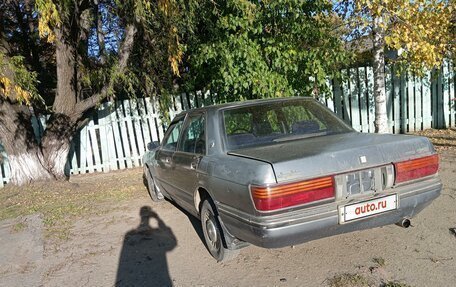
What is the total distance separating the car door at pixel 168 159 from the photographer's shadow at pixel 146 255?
51cm

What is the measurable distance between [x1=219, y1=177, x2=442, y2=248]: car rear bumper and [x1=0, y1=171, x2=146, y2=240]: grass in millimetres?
3084

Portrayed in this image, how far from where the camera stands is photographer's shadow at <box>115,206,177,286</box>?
364 centimetres

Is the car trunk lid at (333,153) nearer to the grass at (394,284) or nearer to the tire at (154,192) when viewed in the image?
the grass at (394,284)

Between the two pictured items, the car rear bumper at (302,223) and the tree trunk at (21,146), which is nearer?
the car rear bumper at (302,223)

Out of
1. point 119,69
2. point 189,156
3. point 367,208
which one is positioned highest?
point 119,69

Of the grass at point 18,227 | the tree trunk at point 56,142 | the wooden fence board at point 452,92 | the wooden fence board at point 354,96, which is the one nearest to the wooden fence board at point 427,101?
the wooden fence board at point 452,92

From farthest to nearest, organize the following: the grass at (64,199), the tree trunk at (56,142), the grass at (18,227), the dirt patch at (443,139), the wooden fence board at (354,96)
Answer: the wooden fence board at (354,96) < the dirt patch at (443,139) < the tree trunk at (56,142) < the grass at (64,199) < the grass at (18,227)

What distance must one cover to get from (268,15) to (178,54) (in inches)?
74.1

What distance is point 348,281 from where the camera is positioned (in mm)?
3207

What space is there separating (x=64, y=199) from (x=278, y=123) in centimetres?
478

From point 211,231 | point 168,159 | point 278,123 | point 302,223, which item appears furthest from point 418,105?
point 302,223

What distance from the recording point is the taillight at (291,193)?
115 inches

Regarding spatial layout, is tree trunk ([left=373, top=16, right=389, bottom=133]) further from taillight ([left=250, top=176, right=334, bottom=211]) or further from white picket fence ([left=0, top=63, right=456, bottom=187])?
taillight ([left=250, top=176, right=334, bottom=211])

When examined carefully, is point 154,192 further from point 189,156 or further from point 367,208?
point 367,208
